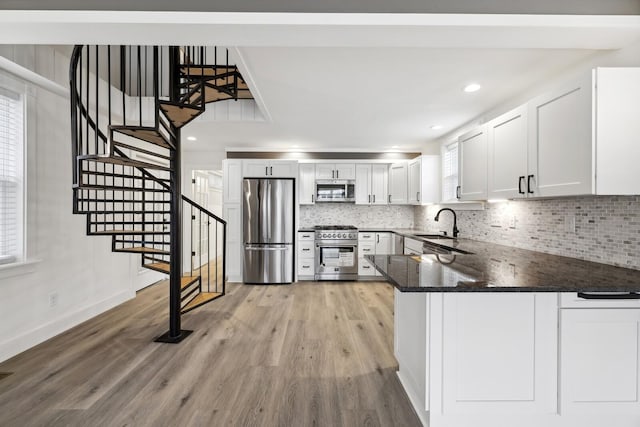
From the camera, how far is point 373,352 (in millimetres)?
2658

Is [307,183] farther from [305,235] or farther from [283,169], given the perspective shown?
[305,235]

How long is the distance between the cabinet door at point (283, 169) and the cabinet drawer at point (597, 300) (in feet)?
13.9

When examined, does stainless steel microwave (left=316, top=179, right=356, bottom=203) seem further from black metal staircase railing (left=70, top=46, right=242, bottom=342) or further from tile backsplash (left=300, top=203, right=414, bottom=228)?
black metal staircase railing (left=70, top=46, right=242, bottom=342)

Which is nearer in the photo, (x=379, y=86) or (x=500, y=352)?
(x=500, y=352)

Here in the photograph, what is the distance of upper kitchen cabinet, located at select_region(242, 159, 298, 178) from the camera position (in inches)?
207

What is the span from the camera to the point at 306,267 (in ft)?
17.5

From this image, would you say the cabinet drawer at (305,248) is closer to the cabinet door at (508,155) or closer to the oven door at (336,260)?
the oven door at (336,260)

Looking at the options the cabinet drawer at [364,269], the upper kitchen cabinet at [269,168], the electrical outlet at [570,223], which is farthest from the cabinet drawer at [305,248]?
the electrical outlet at [570,223]

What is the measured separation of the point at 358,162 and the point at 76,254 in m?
4.30

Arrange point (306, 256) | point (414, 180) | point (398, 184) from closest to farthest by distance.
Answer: point (414, 180)
point (306, 256)
point (398, 184)

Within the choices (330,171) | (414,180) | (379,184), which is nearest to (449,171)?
(414,180)

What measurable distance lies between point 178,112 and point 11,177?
4.98ft

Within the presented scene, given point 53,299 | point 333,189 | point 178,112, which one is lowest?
point 53,299

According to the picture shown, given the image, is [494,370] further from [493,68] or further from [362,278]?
[362,278]
